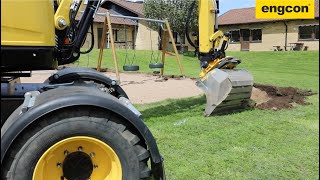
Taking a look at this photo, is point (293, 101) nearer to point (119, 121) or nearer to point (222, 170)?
point (222, 170)

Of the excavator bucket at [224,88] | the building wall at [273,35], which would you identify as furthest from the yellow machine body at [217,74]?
the building wall at [273,35]

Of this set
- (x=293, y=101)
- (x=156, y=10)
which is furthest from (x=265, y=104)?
(x=156, y=10)

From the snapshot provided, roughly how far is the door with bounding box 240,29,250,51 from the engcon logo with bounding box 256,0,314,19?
34.6 m

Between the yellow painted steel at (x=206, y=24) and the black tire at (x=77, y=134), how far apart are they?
4.79 metres

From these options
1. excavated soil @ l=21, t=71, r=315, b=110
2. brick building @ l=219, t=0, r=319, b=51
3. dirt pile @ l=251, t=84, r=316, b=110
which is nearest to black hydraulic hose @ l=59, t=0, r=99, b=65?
excavated soil @ l=21, t=71, r=315, b=110

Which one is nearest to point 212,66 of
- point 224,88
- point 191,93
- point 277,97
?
point 224,88

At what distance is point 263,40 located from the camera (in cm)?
A: 3441

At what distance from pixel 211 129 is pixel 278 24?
94.2ft

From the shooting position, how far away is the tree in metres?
31.4

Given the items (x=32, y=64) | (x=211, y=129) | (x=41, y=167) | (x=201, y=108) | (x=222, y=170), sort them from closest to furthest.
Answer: (x=41, y=167) → (x=32, y=64) → (x=222, y=170) → (x=211, y=129) → (x=201, y=108)

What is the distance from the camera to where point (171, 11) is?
105 feet

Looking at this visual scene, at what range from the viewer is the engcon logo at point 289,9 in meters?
1.96

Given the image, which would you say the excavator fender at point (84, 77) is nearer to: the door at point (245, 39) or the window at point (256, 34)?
the window at point (256, 34)

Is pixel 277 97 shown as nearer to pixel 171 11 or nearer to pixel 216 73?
pixel 216 73
